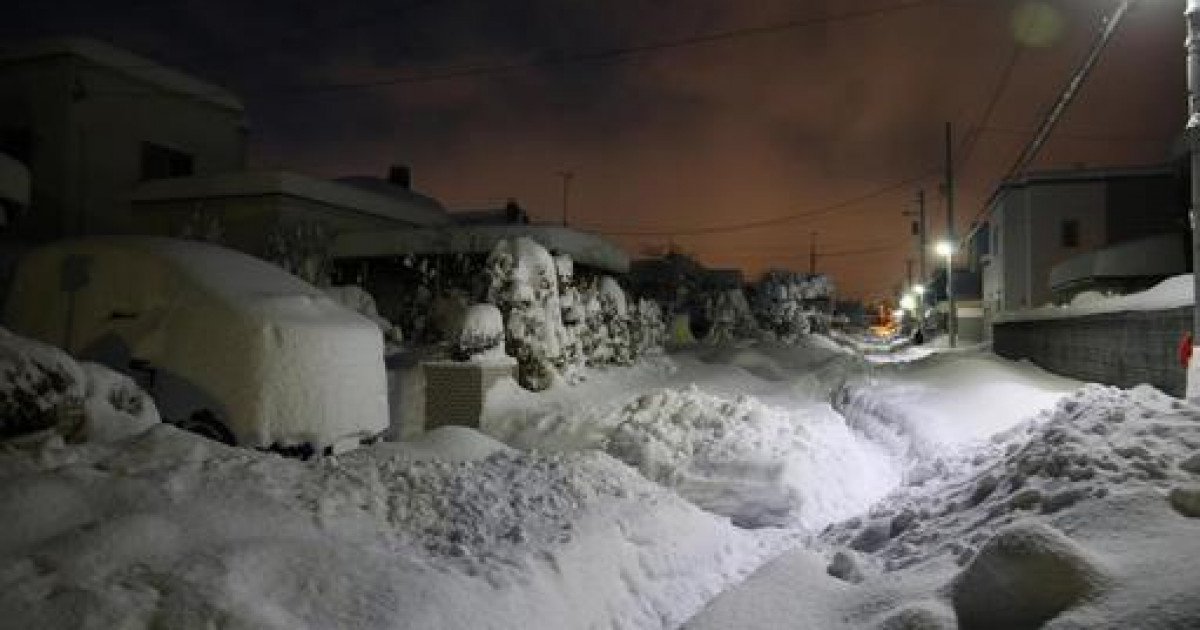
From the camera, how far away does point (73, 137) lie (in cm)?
2212

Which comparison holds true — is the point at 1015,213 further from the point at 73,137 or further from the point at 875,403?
the point at 73,137

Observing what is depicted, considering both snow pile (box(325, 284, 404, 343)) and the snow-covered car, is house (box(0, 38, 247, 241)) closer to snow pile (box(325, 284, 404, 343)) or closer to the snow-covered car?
snow pile (box(325, 284, 404, 343))

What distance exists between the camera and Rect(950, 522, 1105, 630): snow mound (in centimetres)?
315

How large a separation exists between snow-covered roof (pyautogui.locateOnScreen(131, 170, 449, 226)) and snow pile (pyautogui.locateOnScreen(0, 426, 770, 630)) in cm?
1722

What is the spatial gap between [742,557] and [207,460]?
13.8 feet

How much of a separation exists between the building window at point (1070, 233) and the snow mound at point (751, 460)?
99.5 ft

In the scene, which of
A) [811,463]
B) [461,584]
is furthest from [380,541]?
[811,463]

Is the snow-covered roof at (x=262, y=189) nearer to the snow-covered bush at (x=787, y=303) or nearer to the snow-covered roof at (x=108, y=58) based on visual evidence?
the snow-covered roof at (x=108, y=58)

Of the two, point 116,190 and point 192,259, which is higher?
point 116,190

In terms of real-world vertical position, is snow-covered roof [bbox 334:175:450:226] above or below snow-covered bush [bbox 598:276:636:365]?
above

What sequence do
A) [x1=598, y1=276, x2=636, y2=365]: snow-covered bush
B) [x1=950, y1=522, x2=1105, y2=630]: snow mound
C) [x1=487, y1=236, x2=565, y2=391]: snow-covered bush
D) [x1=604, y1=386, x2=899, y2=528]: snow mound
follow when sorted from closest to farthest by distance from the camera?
1. [x1=950, y1=522, x2=1105, y2=630]: snow mound
2. [x1=604, y1=386, x2=899, y2=528]: snow mound
3. [x1=487, y1=236, x2=565, y2=391]: snow-covered bush
4. [x1=598, y1=276, x2=636, y2=365]: snow-covered bush

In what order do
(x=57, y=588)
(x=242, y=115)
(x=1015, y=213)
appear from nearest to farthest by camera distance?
(x=57, y=588) < (x=242, y=115) < (x=1015, y=213)

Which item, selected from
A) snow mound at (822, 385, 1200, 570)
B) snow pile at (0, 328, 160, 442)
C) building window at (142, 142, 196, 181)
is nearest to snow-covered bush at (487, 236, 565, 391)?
snow pile at (0, 328, 160, 442)

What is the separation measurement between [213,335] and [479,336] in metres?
6.41
